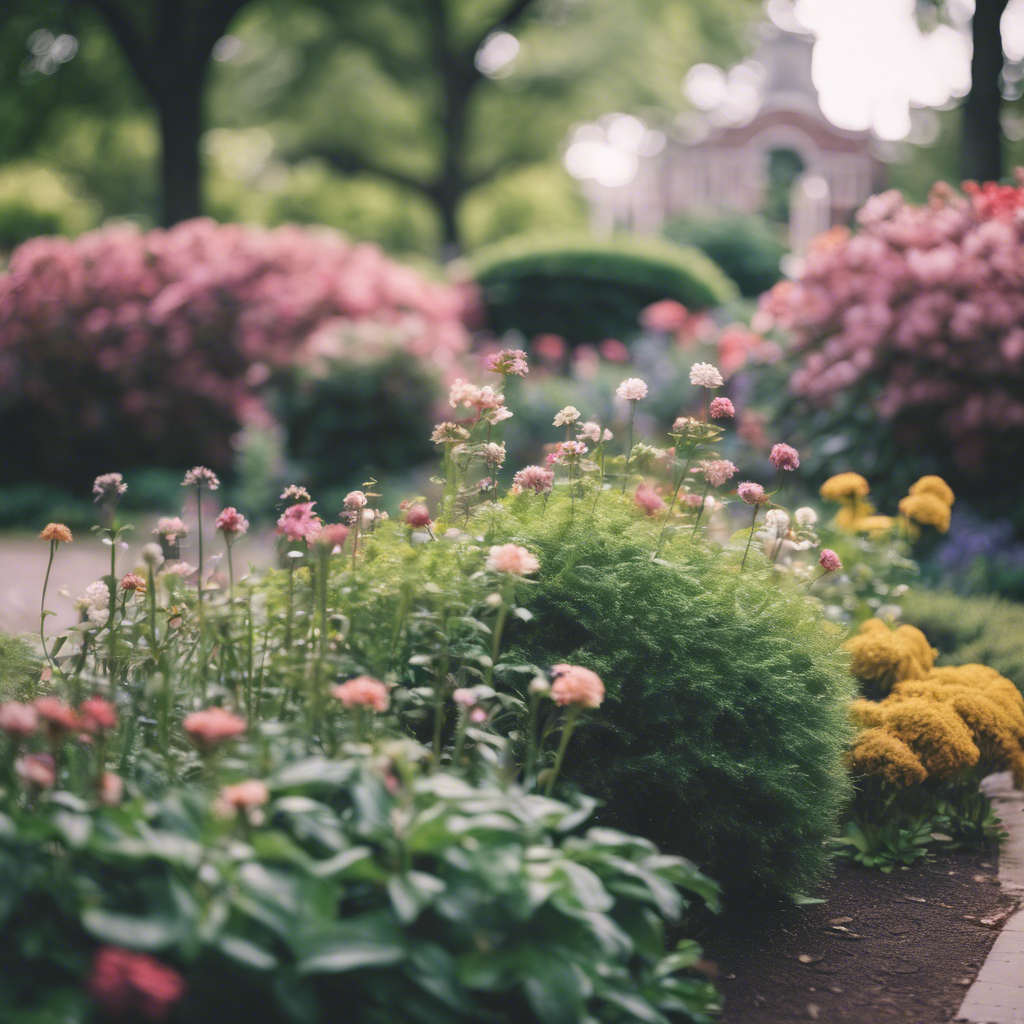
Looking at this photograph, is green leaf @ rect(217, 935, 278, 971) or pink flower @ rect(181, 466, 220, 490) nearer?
green leaf @ rect(217, 935, 278, 971)

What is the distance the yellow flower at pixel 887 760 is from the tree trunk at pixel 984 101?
21.8 ft

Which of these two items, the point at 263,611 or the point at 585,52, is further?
the point at 585,52

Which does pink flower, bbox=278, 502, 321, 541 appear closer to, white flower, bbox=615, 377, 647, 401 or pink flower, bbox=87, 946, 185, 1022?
white flower, bbox=615, 377, 647, 401

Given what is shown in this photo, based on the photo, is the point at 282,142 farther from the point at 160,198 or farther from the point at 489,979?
the point at 489,979

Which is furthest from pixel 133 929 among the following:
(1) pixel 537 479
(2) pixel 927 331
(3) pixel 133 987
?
(2) pixel 927 331

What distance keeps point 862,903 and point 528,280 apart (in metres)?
10.4

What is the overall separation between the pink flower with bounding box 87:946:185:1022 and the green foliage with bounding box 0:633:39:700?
140cm

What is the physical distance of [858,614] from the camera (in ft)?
13.5

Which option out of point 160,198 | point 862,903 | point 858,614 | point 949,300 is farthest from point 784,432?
point 160,198

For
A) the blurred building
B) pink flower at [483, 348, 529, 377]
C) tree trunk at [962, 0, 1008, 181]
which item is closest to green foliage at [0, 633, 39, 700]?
pink flower at [483, 348, 529, 377]

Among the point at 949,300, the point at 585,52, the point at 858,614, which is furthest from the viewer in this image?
the point at 585,52

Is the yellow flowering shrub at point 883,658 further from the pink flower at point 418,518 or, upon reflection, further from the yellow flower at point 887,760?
the pink flower at point 418,518

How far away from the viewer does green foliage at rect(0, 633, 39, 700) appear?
2619mm

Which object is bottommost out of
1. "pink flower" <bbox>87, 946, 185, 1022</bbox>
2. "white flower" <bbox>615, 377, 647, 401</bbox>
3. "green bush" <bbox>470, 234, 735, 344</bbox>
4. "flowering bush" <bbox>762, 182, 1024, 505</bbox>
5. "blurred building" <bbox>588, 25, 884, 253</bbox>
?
"pink flower" <bbox>87, 946, 185, 1022</bbox>
